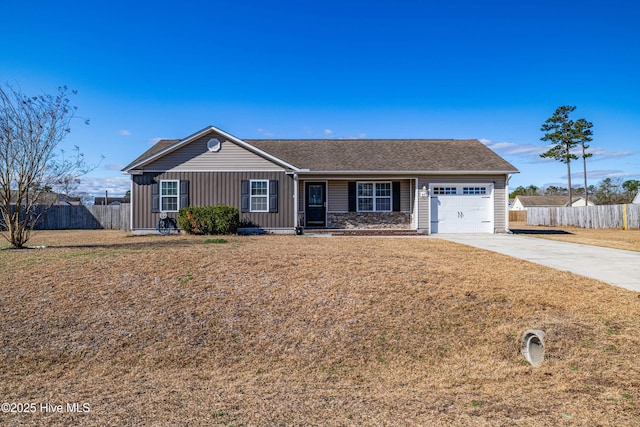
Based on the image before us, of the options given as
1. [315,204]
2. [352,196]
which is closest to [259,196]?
[315,204]

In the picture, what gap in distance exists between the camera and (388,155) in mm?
19016

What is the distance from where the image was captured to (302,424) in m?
3.62

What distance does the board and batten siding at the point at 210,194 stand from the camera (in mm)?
16500

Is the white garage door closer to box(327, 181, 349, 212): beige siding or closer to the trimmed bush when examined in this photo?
box(327, 181, 349, 212): beige siding

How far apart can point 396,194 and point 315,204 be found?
344 cm

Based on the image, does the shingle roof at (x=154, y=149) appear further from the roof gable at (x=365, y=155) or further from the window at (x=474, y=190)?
the window at (x=474, y=190)

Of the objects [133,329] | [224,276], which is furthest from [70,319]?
[224,276]

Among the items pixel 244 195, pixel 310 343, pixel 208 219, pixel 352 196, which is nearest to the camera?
pixel 310 343

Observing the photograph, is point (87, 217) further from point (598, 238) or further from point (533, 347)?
point (598, 238)

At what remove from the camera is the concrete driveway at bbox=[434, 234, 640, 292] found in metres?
8.09

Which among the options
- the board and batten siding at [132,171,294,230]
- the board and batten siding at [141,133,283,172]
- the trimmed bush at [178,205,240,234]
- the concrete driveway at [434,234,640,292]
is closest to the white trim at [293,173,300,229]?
the board and batten siding at [132,171,294,230]

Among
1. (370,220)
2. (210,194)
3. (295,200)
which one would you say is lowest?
(370,220)

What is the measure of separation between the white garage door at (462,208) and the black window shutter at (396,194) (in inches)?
54.8

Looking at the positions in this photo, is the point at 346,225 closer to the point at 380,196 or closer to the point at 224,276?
the point at 380,196
